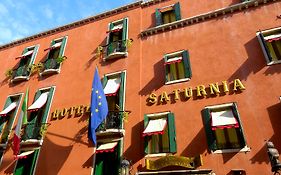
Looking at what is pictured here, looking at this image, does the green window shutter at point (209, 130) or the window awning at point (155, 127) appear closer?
the green window shutter at point (209, 130)

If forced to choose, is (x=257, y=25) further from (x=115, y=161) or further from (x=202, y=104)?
(x=115, y=161)

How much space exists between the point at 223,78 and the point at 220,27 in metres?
3.33

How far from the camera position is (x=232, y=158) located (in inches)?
405

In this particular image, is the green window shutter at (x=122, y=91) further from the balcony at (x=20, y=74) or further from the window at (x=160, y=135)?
the balcony at (x=20, y=74)

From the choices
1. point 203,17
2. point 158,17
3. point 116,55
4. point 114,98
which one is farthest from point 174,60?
point 158,17

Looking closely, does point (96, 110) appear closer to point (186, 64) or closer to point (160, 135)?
point (160, 135)

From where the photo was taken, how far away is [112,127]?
1284 centimetres

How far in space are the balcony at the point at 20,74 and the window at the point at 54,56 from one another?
137cm

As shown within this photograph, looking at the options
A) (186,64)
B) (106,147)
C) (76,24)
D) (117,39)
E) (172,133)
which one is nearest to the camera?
(172,133)

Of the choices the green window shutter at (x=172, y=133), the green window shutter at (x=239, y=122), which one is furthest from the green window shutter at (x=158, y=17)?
the green window shutter at (x=239, y=122)

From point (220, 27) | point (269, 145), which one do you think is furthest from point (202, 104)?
point (220, 27)

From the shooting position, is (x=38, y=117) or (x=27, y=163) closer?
(x=27, y=163)

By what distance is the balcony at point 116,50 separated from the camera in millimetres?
15500

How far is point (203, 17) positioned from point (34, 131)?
37.9 ft
